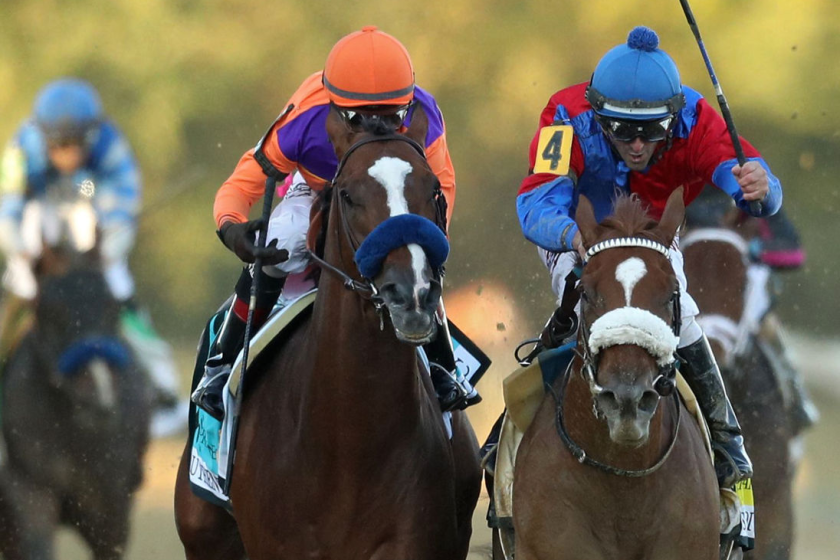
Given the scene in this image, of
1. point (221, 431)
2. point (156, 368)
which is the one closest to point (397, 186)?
point (221, 431)

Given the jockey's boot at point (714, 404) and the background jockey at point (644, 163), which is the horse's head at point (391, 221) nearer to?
the background jockey at point (644, 163)

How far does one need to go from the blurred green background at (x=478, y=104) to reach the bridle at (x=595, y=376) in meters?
3.89

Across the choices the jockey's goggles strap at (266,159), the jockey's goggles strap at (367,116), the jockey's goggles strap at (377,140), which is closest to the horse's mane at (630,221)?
the jockey's goggles strap at (377,140)

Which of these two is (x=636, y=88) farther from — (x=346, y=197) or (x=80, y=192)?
(x=80, y=192)

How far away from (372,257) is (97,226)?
3.93 meters

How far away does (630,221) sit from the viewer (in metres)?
4.68

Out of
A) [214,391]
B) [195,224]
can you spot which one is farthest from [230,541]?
[195,224]

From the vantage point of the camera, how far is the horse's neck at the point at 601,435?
188 inches

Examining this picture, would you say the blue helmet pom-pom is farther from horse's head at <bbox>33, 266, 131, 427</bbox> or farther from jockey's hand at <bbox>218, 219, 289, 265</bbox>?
horse's head at <bbox>33, 266, 131, 427</bbox>

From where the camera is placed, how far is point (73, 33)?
28.4 ft

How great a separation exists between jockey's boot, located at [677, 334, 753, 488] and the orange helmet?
4.06ft

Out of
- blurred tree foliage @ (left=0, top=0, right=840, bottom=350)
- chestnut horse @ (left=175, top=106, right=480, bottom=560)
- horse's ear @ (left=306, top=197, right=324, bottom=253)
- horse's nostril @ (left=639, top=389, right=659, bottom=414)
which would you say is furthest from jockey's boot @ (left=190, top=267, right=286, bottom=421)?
blurred tree foliage @ (left=0, top=0, right=840, bottom=350)

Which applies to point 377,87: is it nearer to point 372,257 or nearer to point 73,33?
point 372,257

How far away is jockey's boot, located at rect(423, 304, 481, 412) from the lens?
566 centimetres
